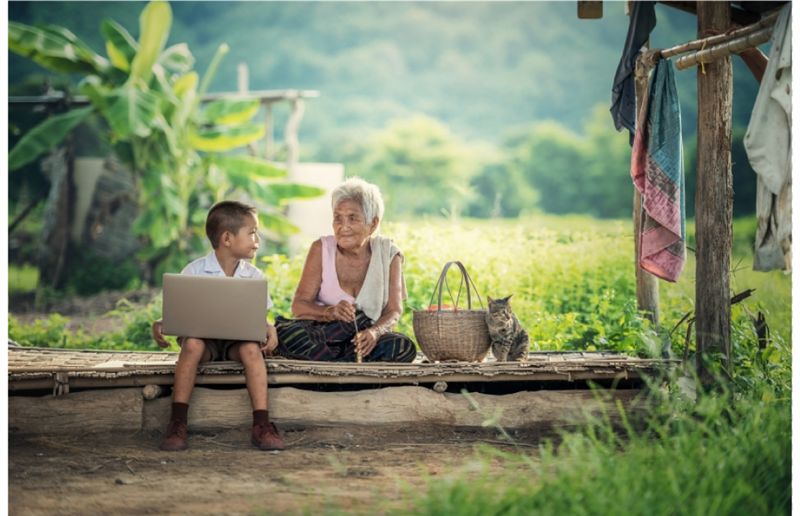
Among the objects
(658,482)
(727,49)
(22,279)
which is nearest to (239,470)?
(658,482)

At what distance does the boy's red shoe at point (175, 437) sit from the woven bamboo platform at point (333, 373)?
9.4 inches

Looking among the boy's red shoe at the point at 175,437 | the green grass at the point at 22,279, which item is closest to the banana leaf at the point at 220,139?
the green grass at the point at 22,279

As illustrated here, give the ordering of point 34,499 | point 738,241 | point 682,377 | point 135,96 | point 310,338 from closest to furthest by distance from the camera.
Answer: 1. point 34,499
2. point 682,377
3. point 310,338
4. point 135,96
5. point 738,241

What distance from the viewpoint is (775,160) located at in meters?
3.61

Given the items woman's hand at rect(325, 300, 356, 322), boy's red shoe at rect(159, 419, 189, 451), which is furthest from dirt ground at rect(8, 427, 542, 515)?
woman's hand at rect(325, 300, 356, 322)

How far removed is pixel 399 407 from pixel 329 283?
2.45ft

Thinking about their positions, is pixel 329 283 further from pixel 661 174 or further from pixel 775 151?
pixel 775 151

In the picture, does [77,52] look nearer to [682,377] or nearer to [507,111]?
[682,377]

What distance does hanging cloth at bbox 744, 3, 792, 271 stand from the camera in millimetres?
3506

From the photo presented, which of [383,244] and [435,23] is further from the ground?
[435,23]

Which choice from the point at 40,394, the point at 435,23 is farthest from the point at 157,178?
the point at 435,23

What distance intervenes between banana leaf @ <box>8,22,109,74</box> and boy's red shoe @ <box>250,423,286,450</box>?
5497 millimetres

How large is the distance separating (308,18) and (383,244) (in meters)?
21.5

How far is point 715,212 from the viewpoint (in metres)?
4.36
